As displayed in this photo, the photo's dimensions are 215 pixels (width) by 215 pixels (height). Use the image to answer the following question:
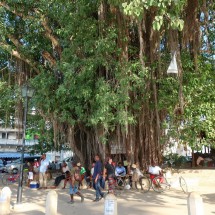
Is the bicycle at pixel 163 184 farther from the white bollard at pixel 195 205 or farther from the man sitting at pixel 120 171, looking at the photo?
the white bollard at pixel 195 205

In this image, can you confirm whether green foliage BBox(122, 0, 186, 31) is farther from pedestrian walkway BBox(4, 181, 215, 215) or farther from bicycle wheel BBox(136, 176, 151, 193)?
bicycle wheel BBox(136, 176, 151, 193)

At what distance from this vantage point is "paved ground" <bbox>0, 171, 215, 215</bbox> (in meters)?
7.70

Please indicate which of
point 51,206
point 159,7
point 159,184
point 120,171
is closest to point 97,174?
point 51,206

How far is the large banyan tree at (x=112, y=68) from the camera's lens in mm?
10102

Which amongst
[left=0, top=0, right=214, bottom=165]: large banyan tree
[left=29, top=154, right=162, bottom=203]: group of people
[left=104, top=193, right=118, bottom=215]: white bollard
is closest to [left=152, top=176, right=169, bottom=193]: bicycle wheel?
[left=29, top=154, right=162, bottom=203]: group of people

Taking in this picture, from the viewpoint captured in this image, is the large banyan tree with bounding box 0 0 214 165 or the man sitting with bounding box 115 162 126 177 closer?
the large banyan tree with bounding box 0 0 214 165

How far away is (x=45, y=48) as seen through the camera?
43.3 ft

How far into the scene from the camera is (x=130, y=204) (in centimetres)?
870

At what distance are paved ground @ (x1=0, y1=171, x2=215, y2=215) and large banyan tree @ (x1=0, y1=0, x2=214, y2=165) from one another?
2.24 meters

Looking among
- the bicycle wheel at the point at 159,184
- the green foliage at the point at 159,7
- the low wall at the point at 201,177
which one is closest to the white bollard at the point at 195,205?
the green foliage at the point at 159,7

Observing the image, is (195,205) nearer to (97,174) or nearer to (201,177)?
(97,174)

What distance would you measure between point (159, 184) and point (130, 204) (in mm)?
3048

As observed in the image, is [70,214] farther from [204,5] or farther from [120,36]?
[204,5]

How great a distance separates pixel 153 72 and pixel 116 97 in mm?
2352
